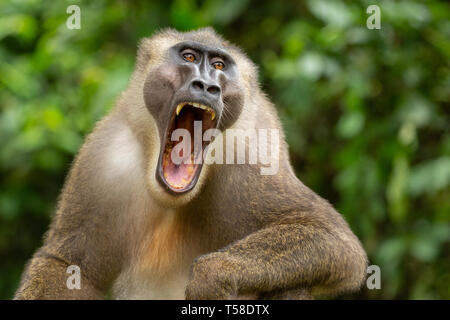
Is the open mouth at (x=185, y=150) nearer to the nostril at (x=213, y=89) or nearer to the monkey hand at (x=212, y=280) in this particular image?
the nostril at (x=213, y=89)

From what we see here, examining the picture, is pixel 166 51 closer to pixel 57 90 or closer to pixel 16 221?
pixel 57 90

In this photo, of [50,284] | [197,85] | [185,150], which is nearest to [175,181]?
[185,150]

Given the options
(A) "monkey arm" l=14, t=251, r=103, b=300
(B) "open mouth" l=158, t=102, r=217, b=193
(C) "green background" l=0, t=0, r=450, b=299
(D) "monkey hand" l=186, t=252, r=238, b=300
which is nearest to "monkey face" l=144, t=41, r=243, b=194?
(B) "open mouth" l=158, t=102, r=217, b=193

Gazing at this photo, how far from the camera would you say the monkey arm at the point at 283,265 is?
3604 millimetres

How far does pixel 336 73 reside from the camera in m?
6.24

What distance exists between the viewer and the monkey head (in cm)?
387

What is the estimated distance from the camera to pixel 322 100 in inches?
267

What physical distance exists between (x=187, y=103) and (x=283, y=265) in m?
1.06

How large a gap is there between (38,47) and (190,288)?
435 centimetres

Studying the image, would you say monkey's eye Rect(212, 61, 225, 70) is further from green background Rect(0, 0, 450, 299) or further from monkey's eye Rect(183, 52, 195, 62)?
green background Rect(0, 0, 450, 299)

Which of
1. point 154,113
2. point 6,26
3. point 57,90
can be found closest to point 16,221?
point 57,90

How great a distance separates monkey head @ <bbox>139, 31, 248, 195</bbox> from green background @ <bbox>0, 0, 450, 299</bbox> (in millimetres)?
1563

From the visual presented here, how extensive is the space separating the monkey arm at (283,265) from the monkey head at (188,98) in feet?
1.61

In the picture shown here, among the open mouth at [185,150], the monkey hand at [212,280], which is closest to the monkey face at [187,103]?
the open mouth at [185,150]
